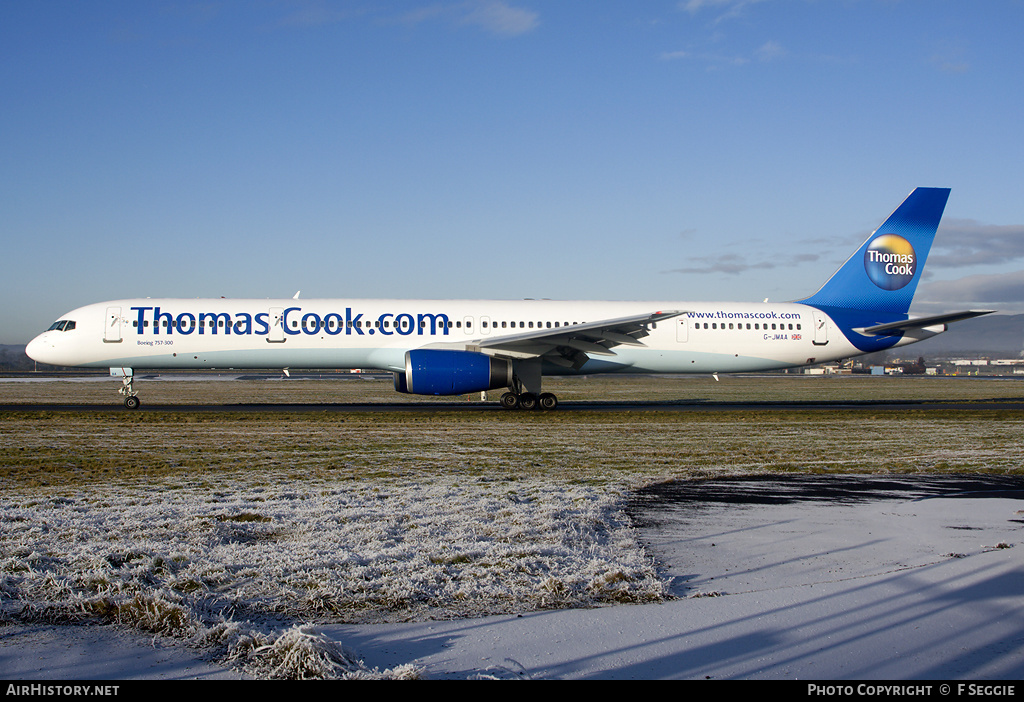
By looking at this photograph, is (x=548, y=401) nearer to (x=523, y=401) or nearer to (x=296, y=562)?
(x=523, y=401)

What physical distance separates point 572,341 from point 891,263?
1288cm

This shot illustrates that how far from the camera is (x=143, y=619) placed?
14.0 ft

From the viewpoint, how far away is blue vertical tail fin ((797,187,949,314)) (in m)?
25.4

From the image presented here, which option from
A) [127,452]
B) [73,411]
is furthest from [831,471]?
[73,411]

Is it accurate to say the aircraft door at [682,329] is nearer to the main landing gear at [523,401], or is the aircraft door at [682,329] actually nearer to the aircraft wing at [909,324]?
the main landing gear at [523,401]

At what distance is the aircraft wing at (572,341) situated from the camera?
20047 mm

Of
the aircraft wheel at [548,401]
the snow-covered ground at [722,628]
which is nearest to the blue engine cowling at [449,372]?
the aircraft wheel at [548,401]

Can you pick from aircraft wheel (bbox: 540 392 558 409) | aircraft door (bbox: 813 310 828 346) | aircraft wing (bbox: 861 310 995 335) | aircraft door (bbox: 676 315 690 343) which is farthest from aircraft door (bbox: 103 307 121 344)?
aircraft wing (bbox: 861 310 995 335)

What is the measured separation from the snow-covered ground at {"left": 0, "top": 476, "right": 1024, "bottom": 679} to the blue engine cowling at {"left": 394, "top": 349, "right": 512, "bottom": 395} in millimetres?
12883

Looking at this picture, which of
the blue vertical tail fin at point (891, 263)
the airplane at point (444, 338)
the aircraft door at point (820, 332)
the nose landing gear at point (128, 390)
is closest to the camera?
the airplane at point (444, 338)

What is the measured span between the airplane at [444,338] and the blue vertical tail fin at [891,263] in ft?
4.34

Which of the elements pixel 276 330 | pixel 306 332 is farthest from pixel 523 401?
pixel 276 330

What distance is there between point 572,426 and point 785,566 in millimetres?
11726
